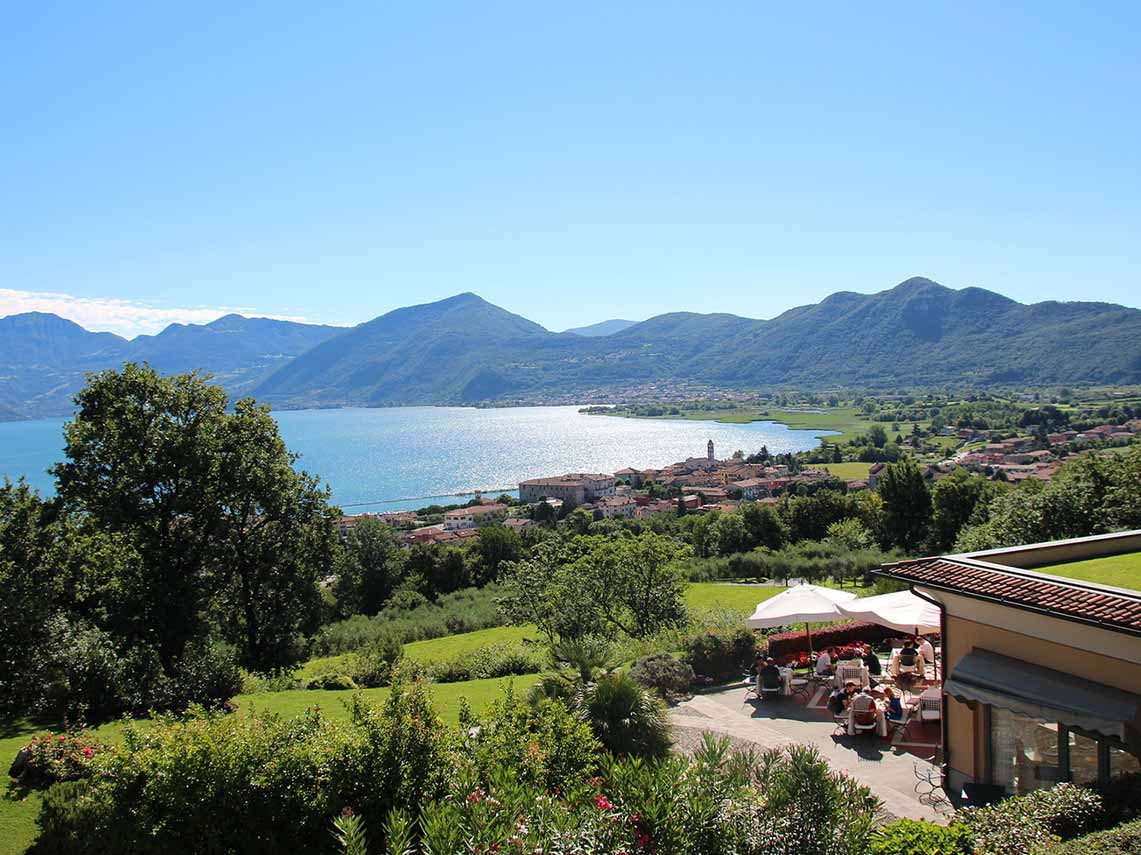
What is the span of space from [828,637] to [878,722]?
17.5ft

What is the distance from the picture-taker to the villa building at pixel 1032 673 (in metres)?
6.04

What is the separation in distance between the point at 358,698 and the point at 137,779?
1.69 metres

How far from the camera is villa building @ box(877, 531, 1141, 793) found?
6039mm

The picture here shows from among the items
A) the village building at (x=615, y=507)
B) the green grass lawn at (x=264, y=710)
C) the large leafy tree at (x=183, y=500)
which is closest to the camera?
the green grass lawn at (x=264, y=710)

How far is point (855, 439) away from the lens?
390ft

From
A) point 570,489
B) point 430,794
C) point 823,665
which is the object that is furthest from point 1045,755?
point 570,489

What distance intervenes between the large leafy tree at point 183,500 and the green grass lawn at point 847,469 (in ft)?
259

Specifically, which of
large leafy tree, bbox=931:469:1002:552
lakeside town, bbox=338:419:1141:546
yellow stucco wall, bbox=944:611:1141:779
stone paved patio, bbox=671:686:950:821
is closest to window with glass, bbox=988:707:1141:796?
yellow stucco wall, bbox=944:611:1141:779

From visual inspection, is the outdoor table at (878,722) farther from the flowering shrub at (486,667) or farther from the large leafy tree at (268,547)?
the large leafy tree at (268,547)

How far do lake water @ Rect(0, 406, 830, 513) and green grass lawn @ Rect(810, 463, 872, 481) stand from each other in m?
25.0

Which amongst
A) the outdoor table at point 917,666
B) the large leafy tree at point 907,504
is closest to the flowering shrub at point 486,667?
the outdoor table at point 917,666

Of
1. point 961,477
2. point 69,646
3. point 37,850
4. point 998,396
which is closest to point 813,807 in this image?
point 37,850

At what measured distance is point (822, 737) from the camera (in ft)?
31.1

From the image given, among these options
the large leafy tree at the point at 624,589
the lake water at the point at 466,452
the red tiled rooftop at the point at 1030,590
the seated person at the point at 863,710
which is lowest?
the lake water at the point at 466,452
